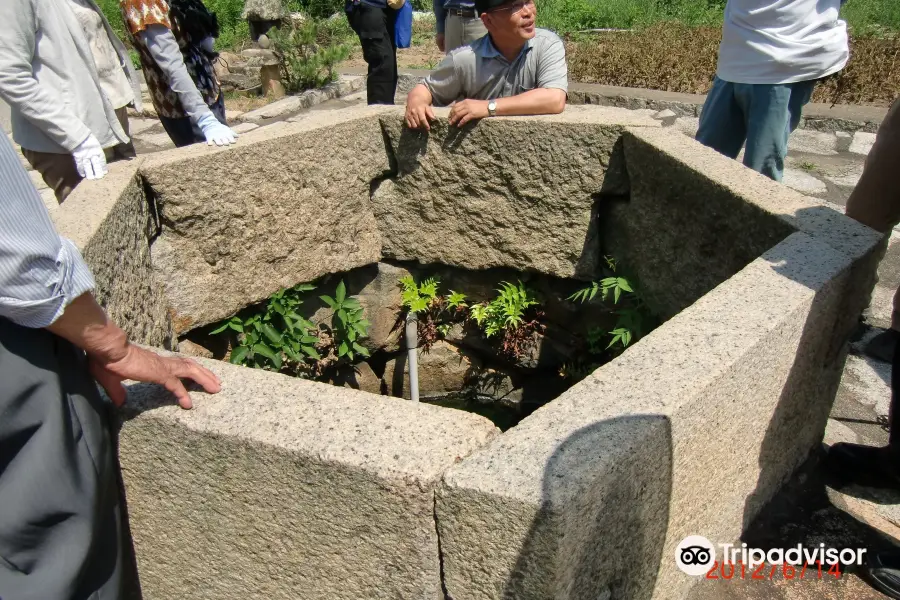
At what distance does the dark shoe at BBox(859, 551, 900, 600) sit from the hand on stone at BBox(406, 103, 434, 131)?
7.17 feet

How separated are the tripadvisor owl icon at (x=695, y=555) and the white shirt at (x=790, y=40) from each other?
1.97m

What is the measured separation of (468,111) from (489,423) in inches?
66.7

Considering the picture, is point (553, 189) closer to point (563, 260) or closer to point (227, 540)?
point (563, 260)

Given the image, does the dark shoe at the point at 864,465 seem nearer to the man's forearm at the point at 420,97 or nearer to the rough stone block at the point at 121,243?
the man's forearm at the point at 420,97

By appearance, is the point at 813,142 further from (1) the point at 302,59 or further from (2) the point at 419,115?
(1) the point at 302,59

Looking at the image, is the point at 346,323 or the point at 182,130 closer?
the point at 182,130

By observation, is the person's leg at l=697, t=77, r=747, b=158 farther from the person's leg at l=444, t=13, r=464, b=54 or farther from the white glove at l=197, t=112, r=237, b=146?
the white glove at l=197, t=112, r=237, b=146

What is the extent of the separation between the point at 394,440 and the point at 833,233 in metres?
1.45

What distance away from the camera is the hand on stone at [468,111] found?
2.87 m

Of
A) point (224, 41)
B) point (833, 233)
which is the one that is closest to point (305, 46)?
point (224, 41)

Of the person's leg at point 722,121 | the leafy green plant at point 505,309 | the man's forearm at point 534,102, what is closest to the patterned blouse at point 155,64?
the man's forearm at point 534,102

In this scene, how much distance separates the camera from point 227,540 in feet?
5.42

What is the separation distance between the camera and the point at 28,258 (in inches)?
48.3

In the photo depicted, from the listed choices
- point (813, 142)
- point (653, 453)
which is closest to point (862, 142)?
point (813, 142)
